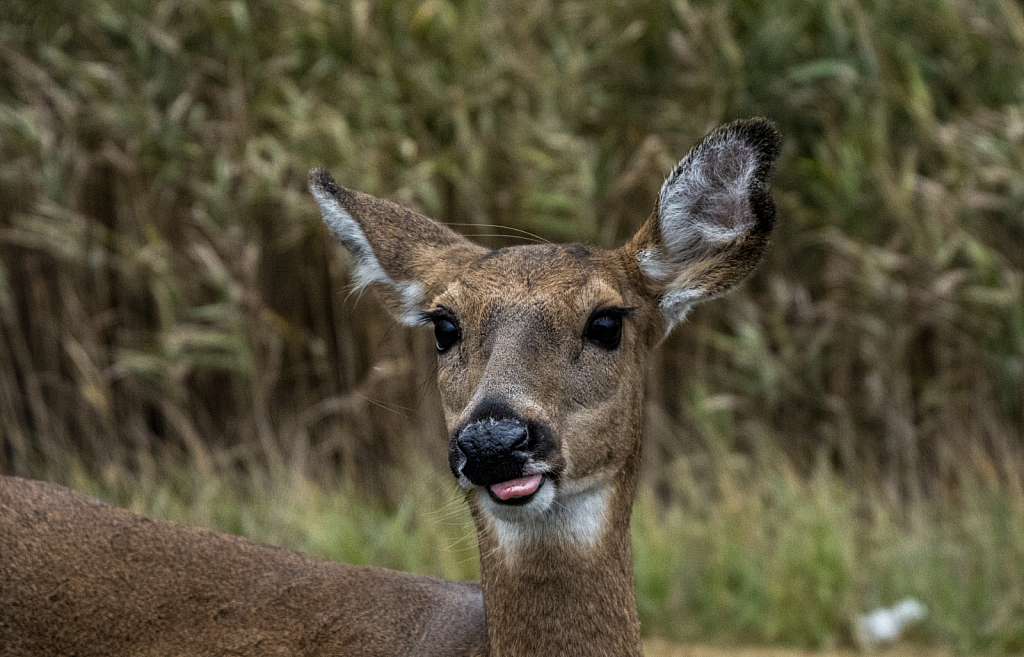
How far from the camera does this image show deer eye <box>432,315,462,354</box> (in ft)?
10.3

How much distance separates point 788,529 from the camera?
5691 mm

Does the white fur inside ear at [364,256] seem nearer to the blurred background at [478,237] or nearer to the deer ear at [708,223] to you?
the deer ear at [708,223]

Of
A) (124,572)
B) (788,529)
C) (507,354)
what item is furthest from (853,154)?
(124,572)

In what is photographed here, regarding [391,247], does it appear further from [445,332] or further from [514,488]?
[514,488]

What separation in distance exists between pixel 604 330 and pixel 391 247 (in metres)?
0.72

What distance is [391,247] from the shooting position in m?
A: 3.43

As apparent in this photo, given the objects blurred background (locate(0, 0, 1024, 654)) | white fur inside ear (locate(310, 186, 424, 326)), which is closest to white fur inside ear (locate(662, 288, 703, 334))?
white fur inside ear (locate(310, 186, 424, 326))

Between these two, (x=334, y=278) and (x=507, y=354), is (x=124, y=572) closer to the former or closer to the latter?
(x=507, y=354)

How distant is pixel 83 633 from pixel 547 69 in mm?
4418

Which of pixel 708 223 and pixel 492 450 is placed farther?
pixel 708 223

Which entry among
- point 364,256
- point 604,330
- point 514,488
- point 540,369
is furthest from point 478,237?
point 514,488

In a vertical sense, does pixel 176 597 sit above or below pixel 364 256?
below

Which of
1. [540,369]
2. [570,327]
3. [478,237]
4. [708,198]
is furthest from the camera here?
[478,237]

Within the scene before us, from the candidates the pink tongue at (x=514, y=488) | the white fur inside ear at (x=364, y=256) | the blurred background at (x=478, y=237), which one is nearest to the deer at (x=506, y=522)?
the pink tongue at (x=514, y=488)
